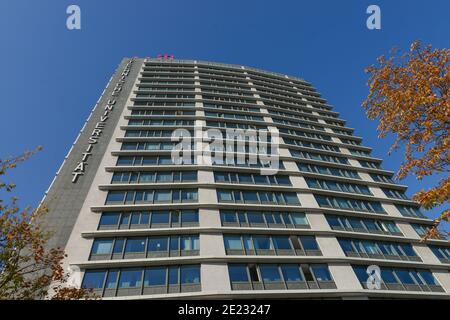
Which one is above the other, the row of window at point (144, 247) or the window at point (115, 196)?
the window at point (115, 196)

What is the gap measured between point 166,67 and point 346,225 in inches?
1856

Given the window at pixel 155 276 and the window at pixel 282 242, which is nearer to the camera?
the window at pixel 155 276

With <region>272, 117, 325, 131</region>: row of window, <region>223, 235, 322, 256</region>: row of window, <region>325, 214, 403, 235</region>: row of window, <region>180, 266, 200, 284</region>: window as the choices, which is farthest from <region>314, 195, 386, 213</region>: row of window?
<region>180, 266, 200, 284</region>: window

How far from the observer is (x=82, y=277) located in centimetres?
2116

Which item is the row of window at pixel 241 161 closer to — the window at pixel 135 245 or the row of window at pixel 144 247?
the row of window at pixel 144 247

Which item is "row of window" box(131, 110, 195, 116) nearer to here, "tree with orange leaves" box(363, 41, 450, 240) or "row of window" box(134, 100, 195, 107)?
"row of window" box(134, 100, 195, 107)

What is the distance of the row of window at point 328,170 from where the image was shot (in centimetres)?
3740

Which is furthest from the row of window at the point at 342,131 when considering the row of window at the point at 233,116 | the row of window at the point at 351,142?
the row of window at the point at 233,116

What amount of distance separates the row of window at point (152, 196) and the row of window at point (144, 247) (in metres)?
4.63

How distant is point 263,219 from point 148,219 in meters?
11.9

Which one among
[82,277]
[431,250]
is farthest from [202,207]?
[431,250]

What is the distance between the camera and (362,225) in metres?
31.1

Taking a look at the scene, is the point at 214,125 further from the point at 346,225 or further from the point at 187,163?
the point at 346,225

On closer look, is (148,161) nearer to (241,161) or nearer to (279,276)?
(241,161)
